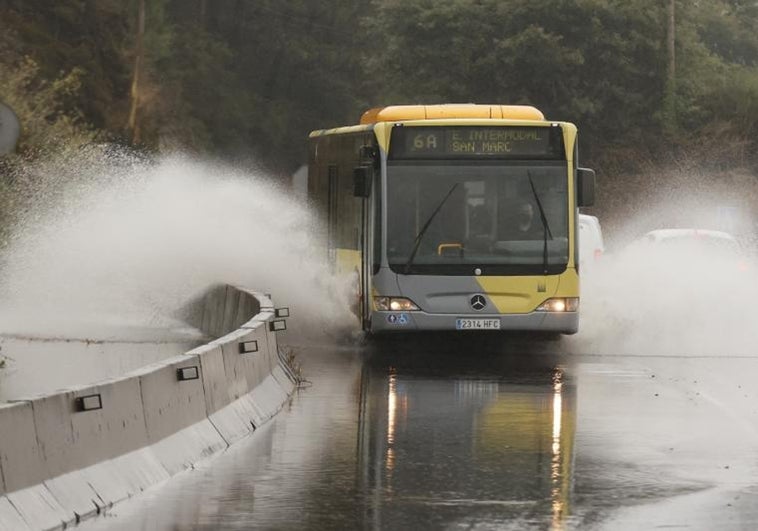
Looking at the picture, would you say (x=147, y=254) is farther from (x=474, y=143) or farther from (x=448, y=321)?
(x=448, y=321)

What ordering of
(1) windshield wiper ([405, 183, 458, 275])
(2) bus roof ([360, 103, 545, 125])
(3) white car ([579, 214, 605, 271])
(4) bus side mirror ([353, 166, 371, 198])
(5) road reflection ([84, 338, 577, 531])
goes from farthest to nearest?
(3) white car ([579, 214, 605, 271])
(2) bus roof ([360, 103, 545, 125])
(4) bus side mirror ([353, 166, 371, 198])
(1) windshield wiper ([405, 183, 458, 275])
(5) road reflection ([84, 338, 577, 531])

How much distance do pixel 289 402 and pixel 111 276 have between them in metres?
15.4

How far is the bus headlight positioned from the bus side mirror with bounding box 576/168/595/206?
1099 millimetres

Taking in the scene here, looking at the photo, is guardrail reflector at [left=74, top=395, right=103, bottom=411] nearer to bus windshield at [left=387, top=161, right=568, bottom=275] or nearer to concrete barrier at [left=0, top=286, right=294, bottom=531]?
concrete barrier at [left=0, top=286, right=294, bottom=531]

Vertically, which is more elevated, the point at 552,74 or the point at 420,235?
the point at 552,74

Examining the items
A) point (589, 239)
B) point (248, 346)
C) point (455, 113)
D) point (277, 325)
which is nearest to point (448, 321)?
point (455, 113)

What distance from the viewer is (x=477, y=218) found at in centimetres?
2458

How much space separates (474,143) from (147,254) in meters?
10.3

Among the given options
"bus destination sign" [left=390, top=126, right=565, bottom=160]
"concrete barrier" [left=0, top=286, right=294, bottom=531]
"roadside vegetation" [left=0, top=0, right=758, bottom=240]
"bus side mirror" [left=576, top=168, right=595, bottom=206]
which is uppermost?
"roadside vegetation" [left=0, top=0, right=758, bottom=240]

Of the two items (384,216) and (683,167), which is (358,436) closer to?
(384,216)

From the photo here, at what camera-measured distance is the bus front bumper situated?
955 inches

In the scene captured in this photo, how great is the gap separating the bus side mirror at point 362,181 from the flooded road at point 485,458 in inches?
102

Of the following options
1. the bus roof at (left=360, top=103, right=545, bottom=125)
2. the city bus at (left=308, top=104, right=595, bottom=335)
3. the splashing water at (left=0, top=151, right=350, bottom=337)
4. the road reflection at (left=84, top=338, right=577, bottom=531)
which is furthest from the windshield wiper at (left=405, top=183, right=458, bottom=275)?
the splashing water at (left=0, top=151, right=350, bottom=337)

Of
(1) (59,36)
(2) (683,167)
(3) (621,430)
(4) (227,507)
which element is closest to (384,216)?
(3) (621,430)
